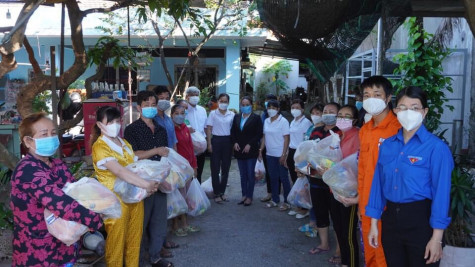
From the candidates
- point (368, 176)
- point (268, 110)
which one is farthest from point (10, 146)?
point (368, 176)

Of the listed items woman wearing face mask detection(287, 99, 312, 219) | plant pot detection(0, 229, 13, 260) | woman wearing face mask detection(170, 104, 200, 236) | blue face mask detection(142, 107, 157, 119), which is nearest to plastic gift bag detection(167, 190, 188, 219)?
woman wearing face mask detection(170, 104, 200, 236)

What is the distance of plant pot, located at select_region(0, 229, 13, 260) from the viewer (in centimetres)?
358

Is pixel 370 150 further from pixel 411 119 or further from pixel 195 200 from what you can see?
pixel 195 200

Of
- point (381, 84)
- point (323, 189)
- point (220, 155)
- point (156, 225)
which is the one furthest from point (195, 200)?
point (381, 84)

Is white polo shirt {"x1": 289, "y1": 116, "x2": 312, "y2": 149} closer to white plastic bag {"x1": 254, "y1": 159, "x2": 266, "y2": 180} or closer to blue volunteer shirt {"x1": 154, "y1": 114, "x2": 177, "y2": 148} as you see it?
white plastic bag {"x1": 254, "y1": 159, "x2": 266, "y2": 180}

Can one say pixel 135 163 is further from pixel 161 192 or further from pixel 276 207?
pixel 276 207

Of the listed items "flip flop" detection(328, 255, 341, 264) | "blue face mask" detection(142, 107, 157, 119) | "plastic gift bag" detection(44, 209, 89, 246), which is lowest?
"flip flop" detection(328, 255, 341, 264)

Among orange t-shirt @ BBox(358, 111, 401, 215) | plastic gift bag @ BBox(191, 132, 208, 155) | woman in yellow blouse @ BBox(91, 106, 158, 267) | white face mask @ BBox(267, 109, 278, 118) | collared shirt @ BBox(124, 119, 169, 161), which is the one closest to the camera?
orange t-shirt @ BBox(358, 111, 401, 215)

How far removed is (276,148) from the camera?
20.6 ft

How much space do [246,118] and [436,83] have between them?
10.2ft

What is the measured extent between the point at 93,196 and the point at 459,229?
3038 mm

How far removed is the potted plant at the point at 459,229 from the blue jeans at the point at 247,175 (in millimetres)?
3385

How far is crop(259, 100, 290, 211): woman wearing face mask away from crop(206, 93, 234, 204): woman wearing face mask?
658 millimetres

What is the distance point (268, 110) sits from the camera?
6.40m
